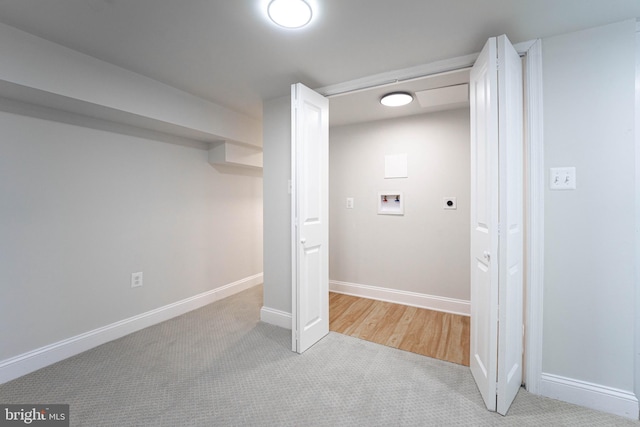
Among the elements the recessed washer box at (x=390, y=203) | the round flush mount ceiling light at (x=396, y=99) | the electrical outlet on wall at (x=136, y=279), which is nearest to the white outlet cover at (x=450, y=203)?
the recessed washer box at (x=390, y=203)

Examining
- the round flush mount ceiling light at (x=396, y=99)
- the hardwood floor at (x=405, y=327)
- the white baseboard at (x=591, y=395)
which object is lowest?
the hardwood floor at (x=405, y=327)

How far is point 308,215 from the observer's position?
88.4 inches

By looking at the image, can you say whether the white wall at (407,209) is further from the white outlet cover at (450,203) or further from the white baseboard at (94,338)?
the white baseboard at (94,338)

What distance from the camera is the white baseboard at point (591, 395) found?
1.53m

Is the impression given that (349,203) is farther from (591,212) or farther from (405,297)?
(591,212)

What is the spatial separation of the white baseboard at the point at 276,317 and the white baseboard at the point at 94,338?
88cm

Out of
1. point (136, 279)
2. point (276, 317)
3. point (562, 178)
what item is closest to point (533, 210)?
point (562, 178)

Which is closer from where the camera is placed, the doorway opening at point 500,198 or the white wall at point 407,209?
the doorway opening at point 500,198

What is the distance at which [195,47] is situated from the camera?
5.93ft

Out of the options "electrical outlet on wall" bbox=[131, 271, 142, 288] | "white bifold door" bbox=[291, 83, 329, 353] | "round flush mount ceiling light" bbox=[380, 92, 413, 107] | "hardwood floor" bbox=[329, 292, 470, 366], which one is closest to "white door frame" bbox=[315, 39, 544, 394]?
"hardwood floor" bbox=[329, 292, 470, 366]

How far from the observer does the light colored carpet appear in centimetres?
152

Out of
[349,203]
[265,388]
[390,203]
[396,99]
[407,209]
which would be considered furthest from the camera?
[349,203]

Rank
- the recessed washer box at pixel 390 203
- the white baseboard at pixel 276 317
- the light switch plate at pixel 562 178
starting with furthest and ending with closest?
1. the recessed washer box at pixel 390 203
2. the white baseboard at pixel 276 317
3. the light switch plate at pixel 562 178
